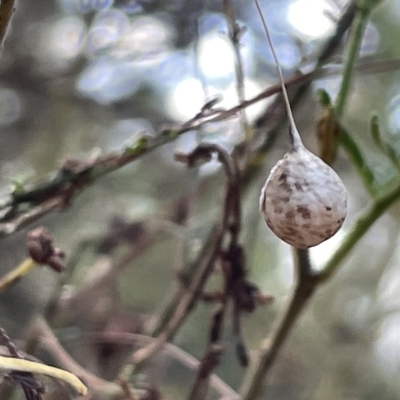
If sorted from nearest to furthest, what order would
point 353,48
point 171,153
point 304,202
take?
point 304,202 < point 353,48 < point 171,153

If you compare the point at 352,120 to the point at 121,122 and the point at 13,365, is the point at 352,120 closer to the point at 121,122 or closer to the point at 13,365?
the point at 121,122

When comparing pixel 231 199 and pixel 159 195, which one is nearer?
pixel 231 199

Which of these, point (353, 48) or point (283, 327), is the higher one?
point (353, 48)

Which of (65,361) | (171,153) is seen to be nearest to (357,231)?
(65,361)

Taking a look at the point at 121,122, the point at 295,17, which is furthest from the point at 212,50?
the point at 121,122

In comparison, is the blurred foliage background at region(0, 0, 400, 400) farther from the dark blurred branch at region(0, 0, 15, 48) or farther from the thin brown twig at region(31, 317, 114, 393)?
the dark blurred branch at region(0, 0, 15, 48)

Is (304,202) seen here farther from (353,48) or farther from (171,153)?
(171,153)

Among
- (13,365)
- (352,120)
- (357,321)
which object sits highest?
(13,365)
